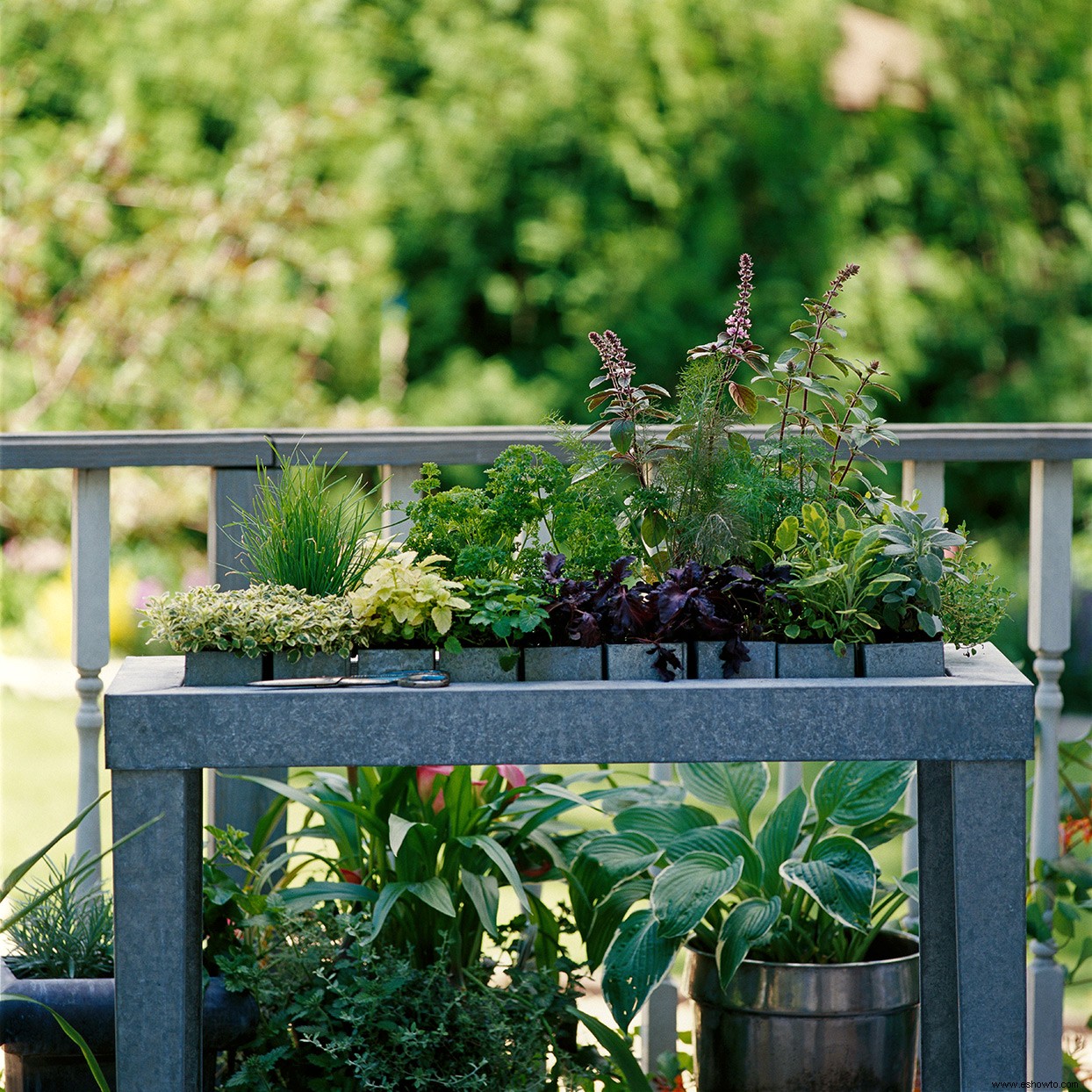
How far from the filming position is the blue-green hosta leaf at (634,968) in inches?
80.3

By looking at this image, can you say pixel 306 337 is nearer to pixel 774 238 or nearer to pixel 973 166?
pixel 774 238

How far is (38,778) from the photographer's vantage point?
451 cm

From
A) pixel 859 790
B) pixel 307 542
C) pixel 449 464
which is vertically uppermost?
pixel 449 464

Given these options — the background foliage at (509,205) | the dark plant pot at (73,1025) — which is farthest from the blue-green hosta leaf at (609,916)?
the background foliage at (509,205)

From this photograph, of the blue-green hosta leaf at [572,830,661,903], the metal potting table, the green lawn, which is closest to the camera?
the metal potting table

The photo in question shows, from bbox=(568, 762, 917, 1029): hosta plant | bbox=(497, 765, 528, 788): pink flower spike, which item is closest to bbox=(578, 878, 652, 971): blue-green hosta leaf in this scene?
bbox=(568, 762, 917, 1029): hosta plant

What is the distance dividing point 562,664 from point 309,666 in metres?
0.33

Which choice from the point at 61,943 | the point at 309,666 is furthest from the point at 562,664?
the point at 61,943

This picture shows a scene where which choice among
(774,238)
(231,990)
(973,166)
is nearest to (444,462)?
(231,990)

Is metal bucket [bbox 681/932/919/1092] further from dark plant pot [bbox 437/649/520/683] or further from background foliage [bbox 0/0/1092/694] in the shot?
background foliage [bbox 0/0/1092/694]

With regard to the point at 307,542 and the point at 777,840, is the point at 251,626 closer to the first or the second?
the point at 307,542

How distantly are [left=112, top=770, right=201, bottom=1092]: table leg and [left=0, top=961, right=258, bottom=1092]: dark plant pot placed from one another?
9.8 inches

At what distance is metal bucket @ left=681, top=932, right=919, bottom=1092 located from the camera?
6.74 ft

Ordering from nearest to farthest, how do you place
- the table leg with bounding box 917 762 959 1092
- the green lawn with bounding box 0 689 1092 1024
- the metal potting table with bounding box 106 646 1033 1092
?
the metal potting table with bounding box 106 646 1033 1092 → the table leg with bounding box 917 762 959 1092 → the green lawn with bounding box 0 689 1092 1024
